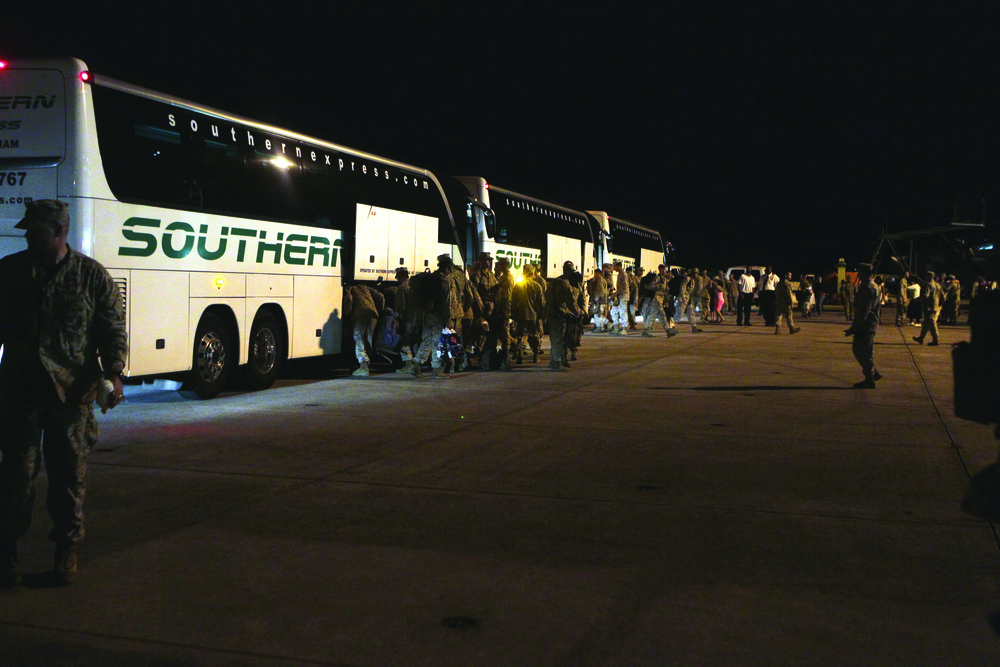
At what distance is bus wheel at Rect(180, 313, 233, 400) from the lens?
11.9 m

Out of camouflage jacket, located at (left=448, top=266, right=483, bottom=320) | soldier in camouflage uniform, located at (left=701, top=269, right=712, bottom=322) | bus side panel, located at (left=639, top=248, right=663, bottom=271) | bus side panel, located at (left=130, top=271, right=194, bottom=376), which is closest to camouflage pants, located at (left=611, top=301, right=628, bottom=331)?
soldier in camouflage uniform, located at (left=701, top=269, right=712, bottom=322)

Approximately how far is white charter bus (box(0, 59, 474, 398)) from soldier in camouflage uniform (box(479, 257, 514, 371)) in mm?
1977

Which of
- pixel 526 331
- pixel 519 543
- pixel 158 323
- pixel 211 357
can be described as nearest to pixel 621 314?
pixel 526 331

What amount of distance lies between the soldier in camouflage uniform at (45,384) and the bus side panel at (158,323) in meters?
5.77

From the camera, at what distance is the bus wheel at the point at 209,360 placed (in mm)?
11867

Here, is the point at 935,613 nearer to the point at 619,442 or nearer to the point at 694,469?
the point at 694,469

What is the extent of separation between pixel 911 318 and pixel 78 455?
33.8 meters

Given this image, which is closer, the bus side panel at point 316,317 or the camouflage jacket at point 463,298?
the bus side panel at point 316,317

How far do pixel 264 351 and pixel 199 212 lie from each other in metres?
2.43

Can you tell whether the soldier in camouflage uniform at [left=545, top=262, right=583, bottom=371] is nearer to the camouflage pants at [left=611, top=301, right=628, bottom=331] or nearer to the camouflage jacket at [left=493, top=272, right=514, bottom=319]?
the camouflage jacket at [left=493, top=272, right=514, bottom=319]

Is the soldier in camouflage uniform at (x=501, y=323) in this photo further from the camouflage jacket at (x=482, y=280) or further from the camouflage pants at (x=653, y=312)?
the camouflage pants at (x=653, y=312)

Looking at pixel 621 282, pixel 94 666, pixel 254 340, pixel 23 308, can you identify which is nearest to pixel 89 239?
pixel 254 340

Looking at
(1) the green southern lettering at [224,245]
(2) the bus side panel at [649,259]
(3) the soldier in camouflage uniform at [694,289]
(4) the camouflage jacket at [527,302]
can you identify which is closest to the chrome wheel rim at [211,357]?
(1) the green southern lettering at [224,245]

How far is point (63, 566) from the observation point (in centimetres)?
481
